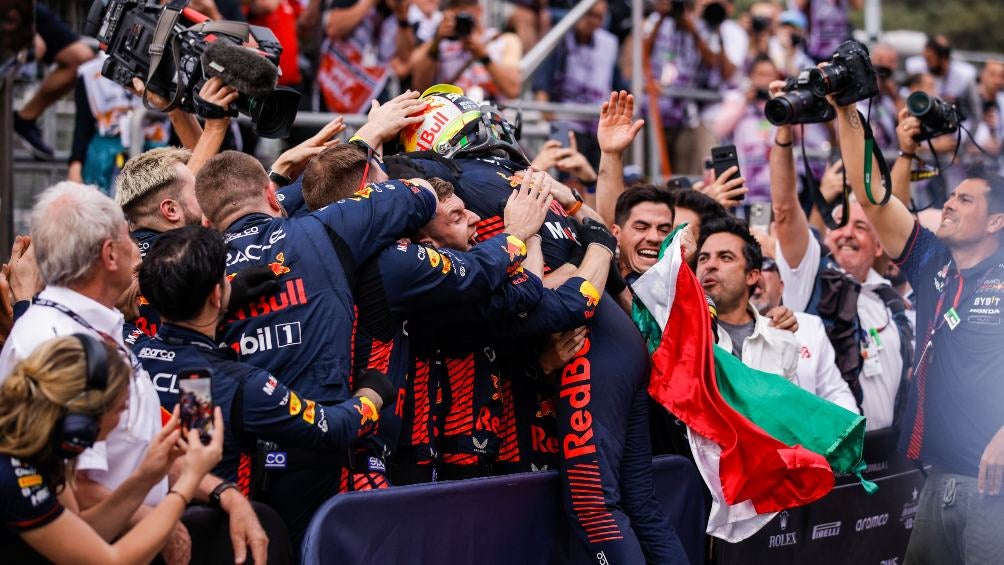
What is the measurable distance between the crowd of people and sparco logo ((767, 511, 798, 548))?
25.8 inches

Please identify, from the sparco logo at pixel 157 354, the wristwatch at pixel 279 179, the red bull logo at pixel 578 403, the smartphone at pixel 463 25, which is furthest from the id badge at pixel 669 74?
the sparco logo at pixel 157 354

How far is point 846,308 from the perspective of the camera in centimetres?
705

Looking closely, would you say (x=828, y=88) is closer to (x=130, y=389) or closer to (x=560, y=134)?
(x=560, y=134)

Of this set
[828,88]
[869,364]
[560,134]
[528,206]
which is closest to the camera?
[528,206]

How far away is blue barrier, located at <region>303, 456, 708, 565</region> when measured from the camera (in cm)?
428

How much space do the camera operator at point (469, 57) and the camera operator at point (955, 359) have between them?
3.71 m

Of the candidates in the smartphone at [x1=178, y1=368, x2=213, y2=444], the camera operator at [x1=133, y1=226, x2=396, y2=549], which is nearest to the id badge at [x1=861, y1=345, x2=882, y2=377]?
the camera operator at [x1=133, y1=226, x2=396, y2=549]

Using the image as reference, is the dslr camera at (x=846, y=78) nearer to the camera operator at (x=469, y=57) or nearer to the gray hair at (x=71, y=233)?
the camera operator at (x=469, y=57)

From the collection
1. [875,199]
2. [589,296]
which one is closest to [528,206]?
[589,296]

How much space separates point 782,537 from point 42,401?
408 cm

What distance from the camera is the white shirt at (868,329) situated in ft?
23.3

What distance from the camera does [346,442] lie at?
4.05 metres

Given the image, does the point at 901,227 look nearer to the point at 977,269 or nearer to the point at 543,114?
the point at 977,269

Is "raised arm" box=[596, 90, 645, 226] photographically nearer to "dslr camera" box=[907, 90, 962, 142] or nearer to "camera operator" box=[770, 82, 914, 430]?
"camera operator" box=[770, 82, 914, 430]
